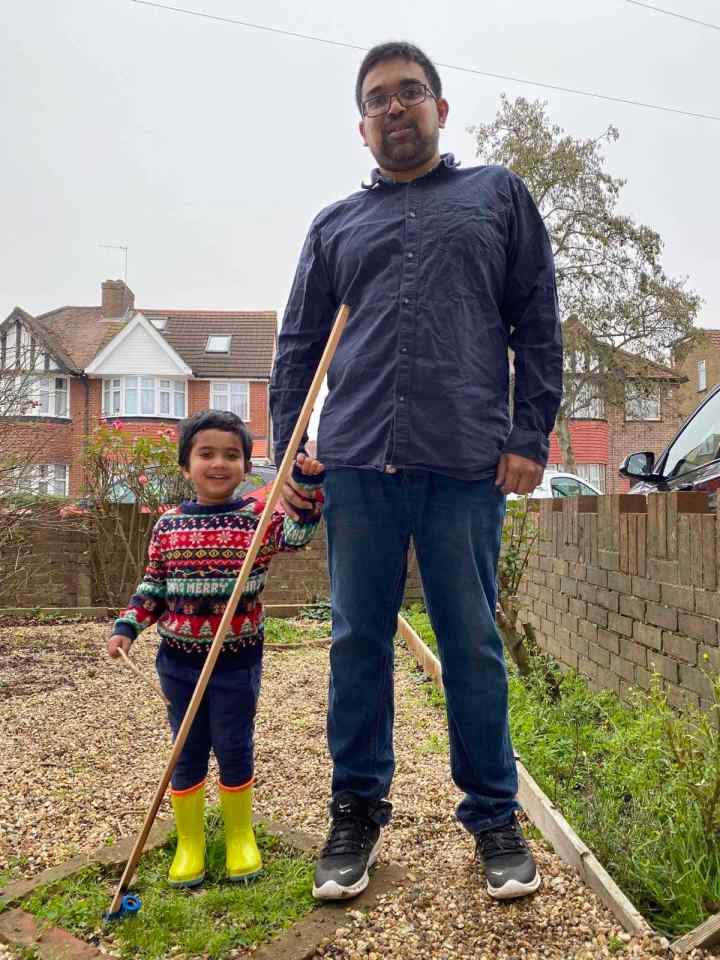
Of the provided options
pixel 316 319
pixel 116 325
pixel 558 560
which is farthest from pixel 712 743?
pixel 116 325

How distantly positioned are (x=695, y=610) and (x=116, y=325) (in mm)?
30715

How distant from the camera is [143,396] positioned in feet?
94.3

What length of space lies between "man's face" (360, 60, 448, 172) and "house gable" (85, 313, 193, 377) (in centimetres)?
2717

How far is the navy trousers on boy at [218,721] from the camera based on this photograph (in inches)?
93.8

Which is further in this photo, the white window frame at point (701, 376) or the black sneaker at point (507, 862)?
the white window frame at point (701, 376)

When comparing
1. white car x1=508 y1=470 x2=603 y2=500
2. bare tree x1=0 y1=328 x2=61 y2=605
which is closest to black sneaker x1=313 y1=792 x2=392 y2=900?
bare tree x1=0 y1=328 x2=61 y2=605

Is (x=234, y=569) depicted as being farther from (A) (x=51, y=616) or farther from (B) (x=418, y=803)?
(A) (x=51, y=616)

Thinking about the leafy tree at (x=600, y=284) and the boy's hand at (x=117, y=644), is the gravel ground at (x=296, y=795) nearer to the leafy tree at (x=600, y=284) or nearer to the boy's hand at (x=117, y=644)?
the boy's hand at (x=117, y=644)

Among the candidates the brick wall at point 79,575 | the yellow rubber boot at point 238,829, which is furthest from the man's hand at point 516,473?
the brick wall at point 79,575

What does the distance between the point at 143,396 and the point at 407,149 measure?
27516 mm

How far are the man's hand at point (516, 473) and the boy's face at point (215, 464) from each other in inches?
31.8

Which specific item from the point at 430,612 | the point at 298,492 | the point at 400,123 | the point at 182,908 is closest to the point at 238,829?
the point at 182,908

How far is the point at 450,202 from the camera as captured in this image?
2.32 meters

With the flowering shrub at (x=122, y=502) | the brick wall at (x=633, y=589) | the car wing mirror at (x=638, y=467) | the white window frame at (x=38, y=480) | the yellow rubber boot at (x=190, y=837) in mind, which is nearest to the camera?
the yellow rubber boot at (x=190, y=837)
